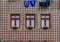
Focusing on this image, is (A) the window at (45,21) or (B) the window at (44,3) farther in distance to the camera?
(A) the window at (45,21)

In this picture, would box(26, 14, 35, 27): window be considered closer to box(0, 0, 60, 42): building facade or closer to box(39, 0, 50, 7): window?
box(0, 0, 60, 42): building facade

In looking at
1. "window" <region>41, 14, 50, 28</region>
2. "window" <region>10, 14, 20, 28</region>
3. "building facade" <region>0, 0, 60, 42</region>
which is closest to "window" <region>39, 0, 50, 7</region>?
"building facade" <region>0, 0, 60, 42</region>

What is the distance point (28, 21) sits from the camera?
17.5 m

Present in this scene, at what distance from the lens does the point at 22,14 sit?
17.5m

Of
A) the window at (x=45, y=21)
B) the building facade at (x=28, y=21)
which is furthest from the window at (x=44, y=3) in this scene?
the window at (x=45, y=21)

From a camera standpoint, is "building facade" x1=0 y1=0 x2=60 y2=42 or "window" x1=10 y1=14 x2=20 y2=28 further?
"window" x1=10 y1=14 x2=20 y2=28

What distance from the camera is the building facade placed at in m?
17.3

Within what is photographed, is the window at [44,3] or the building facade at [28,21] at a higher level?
the window at [44,3]

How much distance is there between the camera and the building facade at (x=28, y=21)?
17266mm

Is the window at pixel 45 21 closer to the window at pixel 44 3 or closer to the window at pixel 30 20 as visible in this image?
the window at pixel 30 20

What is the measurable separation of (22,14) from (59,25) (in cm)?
278

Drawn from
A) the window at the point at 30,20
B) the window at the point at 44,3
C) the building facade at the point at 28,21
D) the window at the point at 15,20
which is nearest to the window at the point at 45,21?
the building facade at the point at 28,21

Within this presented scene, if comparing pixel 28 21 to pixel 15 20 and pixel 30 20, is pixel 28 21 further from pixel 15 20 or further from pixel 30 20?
pixel 15 20

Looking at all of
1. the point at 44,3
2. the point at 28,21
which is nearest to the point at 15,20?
the point at 28,21
